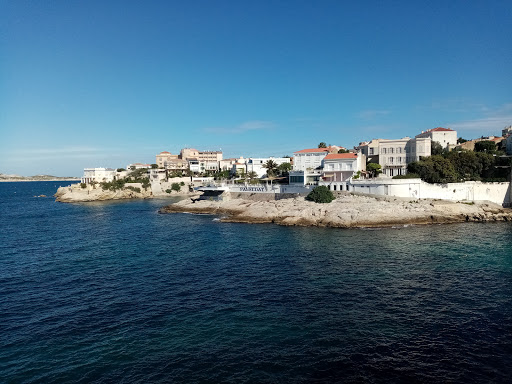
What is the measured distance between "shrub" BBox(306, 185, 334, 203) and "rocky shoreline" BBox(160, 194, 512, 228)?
104 centimetres

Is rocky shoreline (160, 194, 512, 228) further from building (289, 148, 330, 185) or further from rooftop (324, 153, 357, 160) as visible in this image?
rooftop (324, 153, 357, 160)

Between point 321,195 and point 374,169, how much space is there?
1940cm

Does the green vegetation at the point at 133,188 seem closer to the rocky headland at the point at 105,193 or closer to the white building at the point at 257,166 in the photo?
the rocky headland at the point at 105,193

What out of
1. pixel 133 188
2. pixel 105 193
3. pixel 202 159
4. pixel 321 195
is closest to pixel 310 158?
pixel 321 195

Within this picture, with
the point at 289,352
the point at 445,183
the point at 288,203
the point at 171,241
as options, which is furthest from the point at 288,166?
the point at 289,352

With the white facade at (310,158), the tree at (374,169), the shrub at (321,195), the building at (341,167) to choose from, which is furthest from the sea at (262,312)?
the white facade at (310,158)

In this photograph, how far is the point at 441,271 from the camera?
29312mm

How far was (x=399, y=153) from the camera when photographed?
7469cm

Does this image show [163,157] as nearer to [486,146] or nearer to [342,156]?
[342,156]

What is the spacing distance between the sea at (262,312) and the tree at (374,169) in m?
32.0

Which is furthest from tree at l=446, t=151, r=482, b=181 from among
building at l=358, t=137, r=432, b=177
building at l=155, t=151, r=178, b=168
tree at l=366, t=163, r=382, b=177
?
building at l=155, t=151, r=178, b=168

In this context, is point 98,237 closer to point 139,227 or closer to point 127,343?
point 139,227

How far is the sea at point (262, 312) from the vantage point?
16.3 metres

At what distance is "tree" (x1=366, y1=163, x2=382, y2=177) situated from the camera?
72.2 metres
